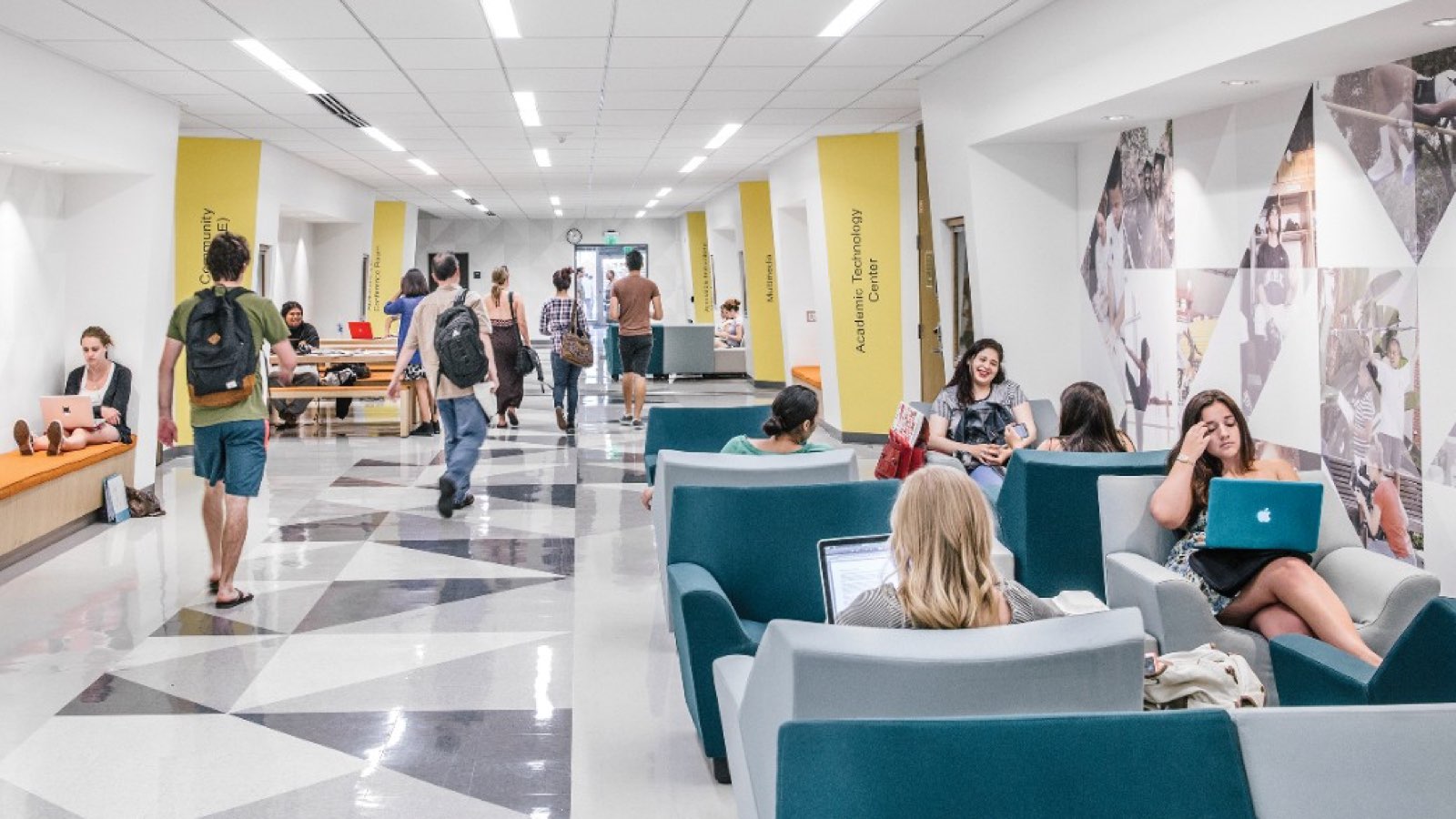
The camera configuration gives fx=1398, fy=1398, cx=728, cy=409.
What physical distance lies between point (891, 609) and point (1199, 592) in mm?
1911

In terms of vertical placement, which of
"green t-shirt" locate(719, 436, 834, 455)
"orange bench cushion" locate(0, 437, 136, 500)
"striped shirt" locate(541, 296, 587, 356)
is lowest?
"orange bench cushion" locate(0, 437, 136, 500)

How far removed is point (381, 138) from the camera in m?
13.9

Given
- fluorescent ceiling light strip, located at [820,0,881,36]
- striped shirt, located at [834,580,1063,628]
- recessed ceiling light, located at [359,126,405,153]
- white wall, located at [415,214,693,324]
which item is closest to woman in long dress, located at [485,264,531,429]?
recessed ceiling light, located at [359,126,405,153]

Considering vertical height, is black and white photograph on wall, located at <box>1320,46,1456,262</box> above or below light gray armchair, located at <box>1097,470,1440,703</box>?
above

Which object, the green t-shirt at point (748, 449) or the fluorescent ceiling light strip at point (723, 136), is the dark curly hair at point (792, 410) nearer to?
the green t-shirt at point (748, 449)

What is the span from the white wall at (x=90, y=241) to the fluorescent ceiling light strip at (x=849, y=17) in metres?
4.78

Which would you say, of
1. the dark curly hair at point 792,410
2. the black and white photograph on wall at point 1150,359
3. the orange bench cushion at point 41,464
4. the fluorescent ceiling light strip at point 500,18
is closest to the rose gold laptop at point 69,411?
the orange bench cushion at point 41,464

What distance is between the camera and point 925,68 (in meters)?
9.91

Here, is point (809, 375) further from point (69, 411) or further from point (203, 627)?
point (203, 627)

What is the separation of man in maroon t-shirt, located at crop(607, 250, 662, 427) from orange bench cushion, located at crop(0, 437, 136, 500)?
6.26 m

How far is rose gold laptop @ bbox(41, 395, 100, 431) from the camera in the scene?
876 cm

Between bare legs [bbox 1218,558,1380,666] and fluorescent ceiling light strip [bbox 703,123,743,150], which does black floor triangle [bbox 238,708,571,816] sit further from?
fluorescent ceiling light strip [bbox 703,123,743,150]

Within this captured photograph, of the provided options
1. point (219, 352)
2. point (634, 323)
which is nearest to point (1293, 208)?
point (219, 352)

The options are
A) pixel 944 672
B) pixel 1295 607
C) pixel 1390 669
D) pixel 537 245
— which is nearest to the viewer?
pixel 944 672
